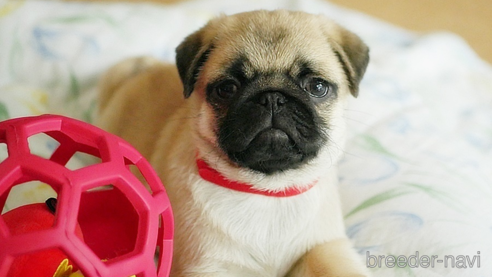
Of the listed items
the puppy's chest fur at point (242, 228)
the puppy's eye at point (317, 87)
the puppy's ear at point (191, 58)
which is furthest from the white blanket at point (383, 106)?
the puppy's ear at point (191, 58)

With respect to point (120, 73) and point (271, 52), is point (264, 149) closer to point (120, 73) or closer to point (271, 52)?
point (271, 52)

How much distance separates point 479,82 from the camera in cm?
300

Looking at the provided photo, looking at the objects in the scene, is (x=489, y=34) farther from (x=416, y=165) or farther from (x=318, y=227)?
(x=318, y=227)

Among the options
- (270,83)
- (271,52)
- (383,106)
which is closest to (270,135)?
(270,83)

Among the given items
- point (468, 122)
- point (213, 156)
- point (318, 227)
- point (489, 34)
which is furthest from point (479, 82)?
point (213, 156)

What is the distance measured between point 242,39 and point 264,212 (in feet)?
1.92

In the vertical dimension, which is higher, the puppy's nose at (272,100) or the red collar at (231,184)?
the puppy's nose at (272,100)

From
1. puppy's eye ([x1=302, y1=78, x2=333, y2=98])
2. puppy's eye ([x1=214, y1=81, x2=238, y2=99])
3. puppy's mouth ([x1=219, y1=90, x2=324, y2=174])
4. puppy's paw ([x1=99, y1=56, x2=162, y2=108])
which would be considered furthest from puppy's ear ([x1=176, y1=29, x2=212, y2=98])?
puppy's paw ([x1=99, y1=56, x2=162, y2=108])

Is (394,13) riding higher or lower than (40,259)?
higher

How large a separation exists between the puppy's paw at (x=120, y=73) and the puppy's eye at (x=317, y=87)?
Answer: 123 centimetres

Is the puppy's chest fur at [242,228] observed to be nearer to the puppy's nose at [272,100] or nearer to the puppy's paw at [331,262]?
the puppy's paw at [331,262]

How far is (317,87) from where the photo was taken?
156cm

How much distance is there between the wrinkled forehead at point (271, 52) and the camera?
151 centimetres

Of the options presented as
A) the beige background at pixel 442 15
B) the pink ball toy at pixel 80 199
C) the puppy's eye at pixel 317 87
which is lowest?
the pink ball toy at pixel 80 199
